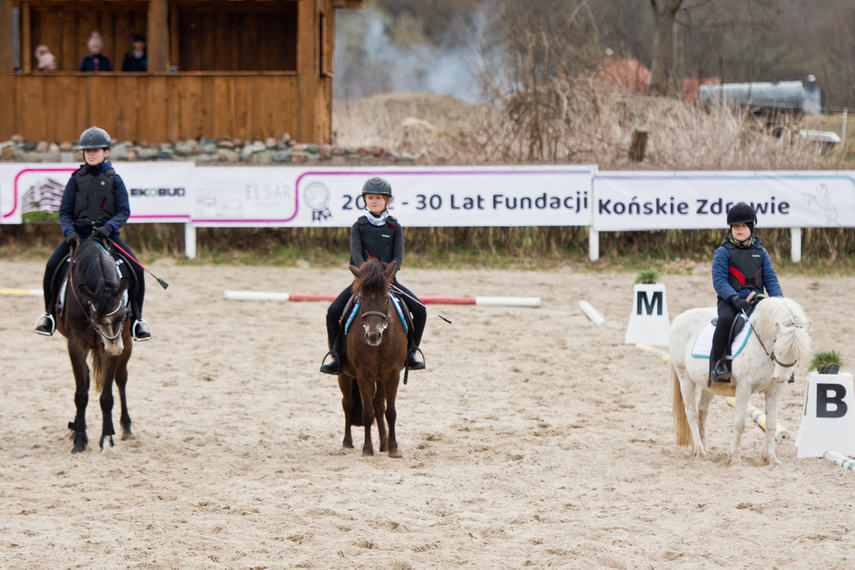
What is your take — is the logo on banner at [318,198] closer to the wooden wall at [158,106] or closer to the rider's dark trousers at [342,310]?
the wooden wall at [158,106]

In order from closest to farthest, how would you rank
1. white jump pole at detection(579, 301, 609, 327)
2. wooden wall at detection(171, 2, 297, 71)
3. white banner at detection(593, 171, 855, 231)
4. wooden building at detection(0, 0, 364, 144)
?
1. white jump pole at detection(579, 301, 609, 327)
2. white banner at detection(593, 171, 855, 231)
3. wooden building at detection(0, 0, 364, 144)
4. wooden wall at detection(171, 2, 297, 71)

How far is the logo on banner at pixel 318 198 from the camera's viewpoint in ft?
53.3

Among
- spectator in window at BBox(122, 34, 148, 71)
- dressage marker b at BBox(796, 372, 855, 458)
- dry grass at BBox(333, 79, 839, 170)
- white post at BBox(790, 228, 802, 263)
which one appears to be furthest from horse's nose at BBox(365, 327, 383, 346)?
spectator in window at BBox(122, 34, 148, 71)

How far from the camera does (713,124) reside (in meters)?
19.0

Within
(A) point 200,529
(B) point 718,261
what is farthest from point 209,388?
(B) point 718,261

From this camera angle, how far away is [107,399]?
277 inches

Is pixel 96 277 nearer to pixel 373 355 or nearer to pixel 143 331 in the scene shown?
pixel 143 331

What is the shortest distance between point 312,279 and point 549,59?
7.38 meters

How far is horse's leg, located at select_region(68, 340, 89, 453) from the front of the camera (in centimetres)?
692

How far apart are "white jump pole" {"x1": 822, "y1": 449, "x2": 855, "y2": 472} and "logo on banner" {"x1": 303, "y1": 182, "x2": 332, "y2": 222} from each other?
1110 cm

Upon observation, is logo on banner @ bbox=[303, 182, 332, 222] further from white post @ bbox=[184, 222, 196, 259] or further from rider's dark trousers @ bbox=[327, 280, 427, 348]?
rider's dark trousers @ bbox=[327, 280, 427, 348]

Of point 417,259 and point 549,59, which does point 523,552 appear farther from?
point 549,59

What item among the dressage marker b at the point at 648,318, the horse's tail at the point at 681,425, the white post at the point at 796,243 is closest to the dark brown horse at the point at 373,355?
the horse's tail at the point at 681,425

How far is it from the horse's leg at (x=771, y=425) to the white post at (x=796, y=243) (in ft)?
35.6
